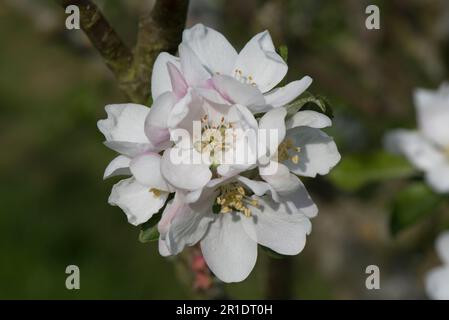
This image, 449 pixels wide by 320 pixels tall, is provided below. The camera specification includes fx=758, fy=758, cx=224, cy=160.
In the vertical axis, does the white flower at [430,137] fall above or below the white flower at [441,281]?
above

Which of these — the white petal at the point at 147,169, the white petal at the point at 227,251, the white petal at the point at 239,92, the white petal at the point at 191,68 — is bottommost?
the white petal at the point at 227,251

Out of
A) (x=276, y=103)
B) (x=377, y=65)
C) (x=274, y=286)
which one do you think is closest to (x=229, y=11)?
(x=377, y=65)

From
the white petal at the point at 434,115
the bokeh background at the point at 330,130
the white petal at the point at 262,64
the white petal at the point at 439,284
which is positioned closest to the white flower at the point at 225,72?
the white petal at the point at 262,64

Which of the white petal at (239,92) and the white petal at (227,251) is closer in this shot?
the white petal at (239,92)

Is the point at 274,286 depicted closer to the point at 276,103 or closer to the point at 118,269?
the point at 276,103

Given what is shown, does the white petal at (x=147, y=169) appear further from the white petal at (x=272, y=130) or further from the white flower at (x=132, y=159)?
the white petal at (x=272, y=130)

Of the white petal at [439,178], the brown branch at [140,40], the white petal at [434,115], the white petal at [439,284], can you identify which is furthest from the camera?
the white petal at [434,115]
